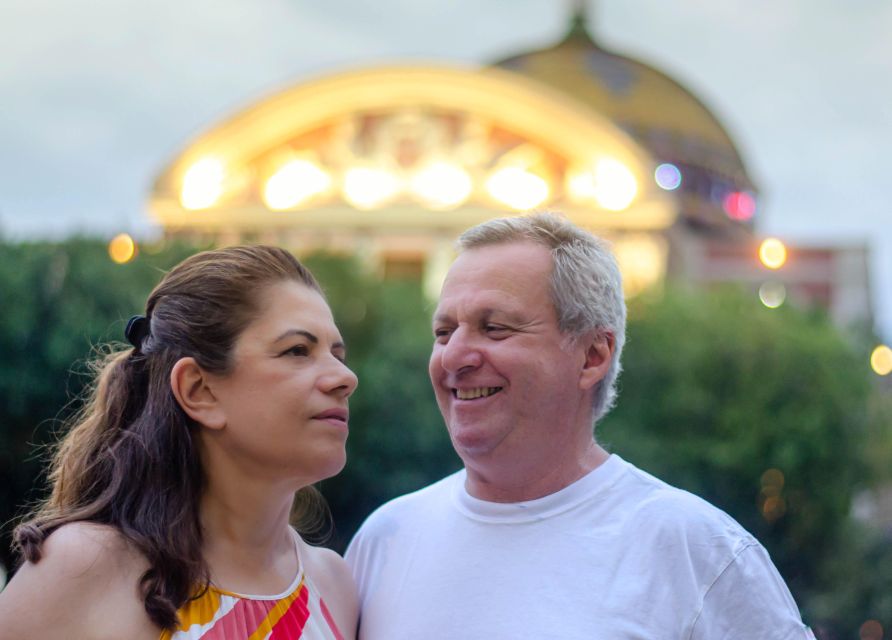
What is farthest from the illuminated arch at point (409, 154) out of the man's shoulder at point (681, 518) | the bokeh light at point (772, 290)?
the man's shoulder at point (681, 518)

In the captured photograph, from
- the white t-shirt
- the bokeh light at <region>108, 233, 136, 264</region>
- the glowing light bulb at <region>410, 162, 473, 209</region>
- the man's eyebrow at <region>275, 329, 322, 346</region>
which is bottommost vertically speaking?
the bokeh light at <region>108, 233, 136, 264</region>

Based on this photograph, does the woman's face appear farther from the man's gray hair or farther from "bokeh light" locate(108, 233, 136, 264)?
"bokeh light" locate(108, 233, 136, 264)

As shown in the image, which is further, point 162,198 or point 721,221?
point 721,221

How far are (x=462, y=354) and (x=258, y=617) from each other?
0.86m

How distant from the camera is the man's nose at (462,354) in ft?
12.8

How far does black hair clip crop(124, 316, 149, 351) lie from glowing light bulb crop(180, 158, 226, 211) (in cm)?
3161

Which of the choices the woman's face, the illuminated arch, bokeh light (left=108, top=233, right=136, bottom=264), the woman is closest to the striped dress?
the woman

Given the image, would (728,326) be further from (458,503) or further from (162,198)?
(458,503)

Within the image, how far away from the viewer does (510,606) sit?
12.4 feet

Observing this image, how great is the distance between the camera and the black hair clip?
3.94m

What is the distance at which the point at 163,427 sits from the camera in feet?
12.5

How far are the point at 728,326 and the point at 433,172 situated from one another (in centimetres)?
1252

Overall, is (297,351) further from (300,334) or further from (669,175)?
(669,175)

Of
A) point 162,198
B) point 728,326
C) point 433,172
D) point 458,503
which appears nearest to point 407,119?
point 433,172
